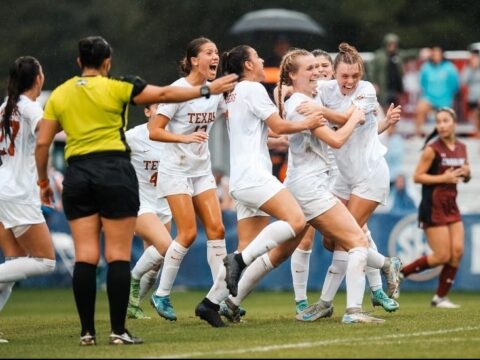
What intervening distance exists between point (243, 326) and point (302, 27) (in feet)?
51.3

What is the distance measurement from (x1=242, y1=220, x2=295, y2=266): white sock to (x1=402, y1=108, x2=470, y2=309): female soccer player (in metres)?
4.76

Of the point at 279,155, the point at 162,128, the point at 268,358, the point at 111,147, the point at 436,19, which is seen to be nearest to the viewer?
the point at 268,358

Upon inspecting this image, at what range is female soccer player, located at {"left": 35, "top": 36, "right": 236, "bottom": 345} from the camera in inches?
389

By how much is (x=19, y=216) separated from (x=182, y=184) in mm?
1628

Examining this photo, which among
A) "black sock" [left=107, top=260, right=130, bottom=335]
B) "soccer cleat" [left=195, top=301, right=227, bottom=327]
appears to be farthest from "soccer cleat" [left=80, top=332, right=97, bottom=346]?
"soccer cleat" [left=195, top=301, right=227, bottom=327]

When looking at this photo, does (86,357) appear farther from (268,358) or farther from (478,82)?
(478,82)

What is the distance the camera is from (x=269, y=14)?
26.8 meters

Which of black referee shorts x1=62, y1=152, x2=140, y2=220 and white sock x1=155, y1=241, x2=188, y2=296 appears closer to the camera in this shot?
black referee shorts x1=62, y1=152, x2=140, y2=220

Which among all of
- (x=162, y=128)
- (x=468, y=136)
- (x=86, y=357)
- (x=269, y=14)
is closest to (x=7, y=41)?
(x=269, y=14)

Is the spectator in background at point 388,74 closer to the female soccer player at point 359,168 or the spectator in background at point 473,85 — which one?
the spectator in background at point 473,85

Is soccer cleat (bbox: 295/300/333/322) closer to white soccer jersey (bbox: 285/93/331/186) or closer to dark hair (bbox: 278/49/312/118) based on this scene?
white soccer jersey (bbox: 285/93/331/186)

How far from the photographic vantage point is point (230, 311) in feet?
39.0

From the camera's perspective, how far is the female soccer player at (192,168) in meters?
12.2

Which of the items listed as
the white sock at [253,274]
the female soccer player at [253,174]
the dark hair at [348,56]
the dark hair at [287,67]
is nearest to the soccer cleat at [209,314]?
the female soccer player at [253,174]
